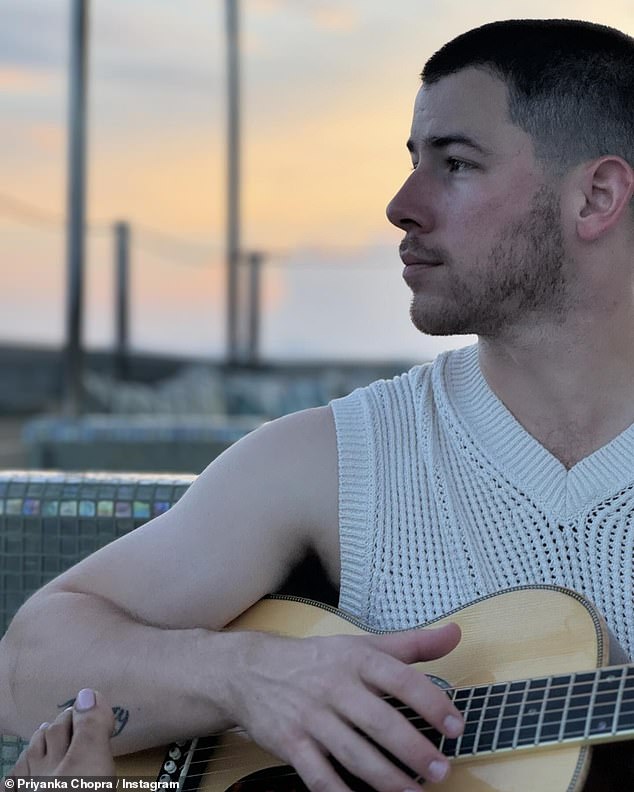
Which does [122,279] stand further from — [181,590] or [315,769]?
[315,769]

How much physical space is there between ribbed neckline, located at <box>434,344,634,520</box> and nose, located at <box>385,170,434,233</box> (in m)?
0.23

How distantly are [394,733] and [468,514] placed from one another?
410 mm

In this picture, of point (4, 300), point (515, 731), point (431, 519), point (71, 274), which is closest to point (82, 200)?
point (71, 274)

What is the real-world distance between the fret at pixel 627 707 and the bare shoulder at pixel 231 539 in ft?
1.61

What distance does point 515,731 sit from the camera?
119cm

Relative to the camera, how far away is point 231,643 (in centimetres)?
134

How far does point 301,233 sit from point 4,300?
124 inches

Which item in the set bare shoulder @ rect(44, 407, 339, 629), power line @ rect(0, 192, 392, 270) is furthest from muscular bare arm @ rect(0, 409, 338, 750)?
power line @ rect(0, 192, 392, 270)

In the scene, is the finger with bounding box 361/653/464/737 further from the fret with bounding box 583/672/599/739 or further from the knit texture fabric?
the knit texture fabric

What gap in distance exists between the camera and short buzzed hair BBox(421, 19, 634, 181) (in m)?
1.61

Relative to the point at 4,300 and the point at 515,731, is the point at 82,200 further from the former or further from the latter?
the point at 515,731

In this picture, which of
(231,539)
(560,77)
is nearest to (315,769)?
(231,539)

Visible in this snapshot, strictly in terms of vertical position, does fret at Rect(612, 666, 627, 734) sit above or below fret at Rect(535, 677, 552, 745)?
above

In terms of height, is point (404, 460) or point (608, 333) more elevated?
point (608, 333)
